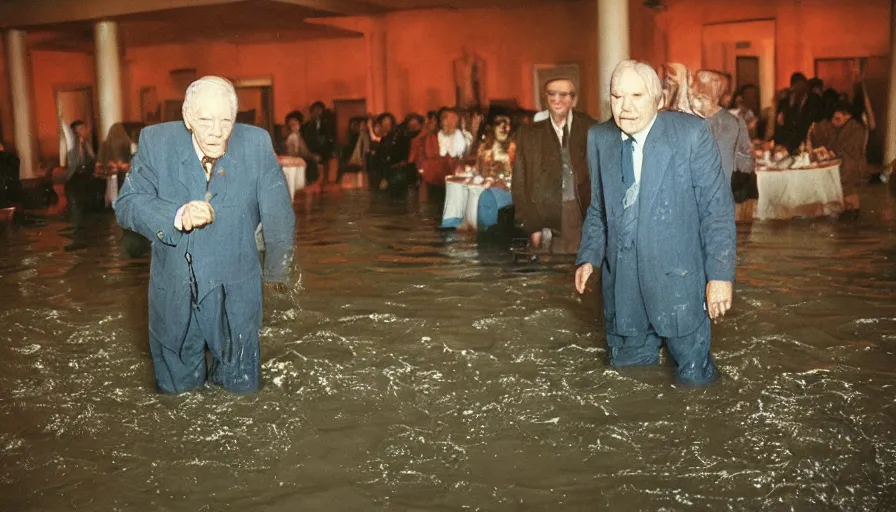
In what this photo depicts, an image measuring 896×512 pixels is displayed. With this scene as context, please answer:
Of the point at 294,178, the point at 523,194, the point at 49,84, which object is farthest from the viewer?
the point at 49,84

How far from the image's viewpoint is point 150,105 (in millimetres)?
27344

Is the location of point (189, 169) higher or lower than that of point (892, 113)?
lower

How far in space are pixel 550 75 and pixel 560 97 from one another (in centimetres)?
1422

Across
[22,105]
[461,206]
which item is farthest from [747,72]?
[22,105]

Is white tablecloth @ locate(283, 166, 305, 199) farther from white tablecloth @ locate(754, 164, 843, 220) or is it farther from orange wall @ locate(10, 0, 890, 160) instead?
white tablecloth @ locate(754, 164, 843, 220)

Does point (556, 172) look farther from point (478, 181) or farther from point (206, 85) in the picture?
point (206, 85)

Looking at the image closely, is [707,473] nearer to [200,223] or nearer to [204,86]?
[200,223]

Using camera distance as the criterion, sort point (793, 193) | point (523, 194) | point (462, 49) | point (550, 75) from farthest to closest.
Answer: point (462, 49)
point (550, 75)
point (793, 193)
point (523, 194)

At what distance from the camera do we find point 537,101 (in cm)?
2228

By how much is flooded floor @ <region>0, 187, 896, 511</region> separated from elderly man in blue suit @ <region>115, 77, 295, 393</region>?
39cm

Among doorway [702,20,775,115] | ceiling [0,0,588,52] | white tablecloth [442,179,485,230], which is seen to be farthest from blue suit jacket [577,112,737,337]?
doorway [702,20,775,115]

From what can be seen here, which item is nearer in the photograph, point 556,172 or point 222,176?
point 222,176

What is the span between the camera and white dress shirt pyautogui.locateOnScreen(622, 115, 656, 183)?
4.78 metres

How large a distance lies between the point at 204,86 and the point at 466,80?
1889 centimetres
